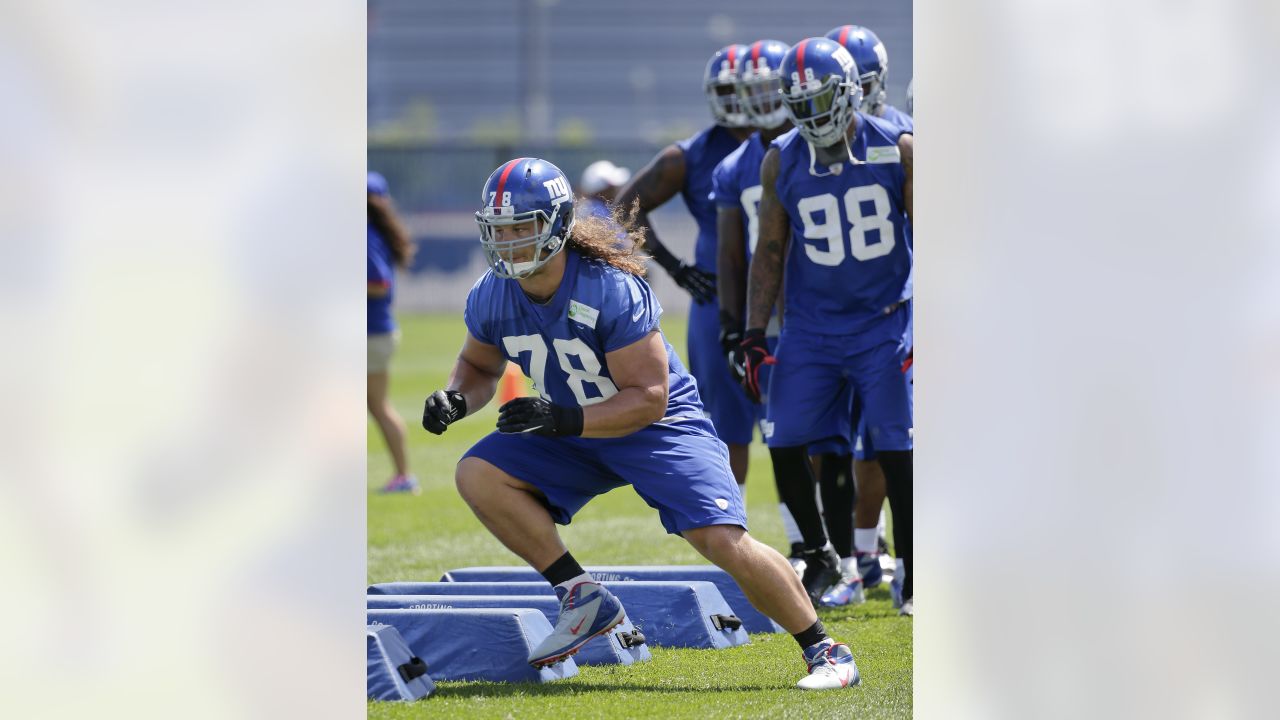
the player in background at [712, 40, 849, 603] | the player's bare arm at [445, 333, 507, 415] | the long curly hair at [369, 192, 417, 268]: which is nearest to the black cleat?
the player in background at [712, 40, 849, 603]

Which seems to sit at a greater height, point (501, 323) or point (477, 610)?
point (501, 323)

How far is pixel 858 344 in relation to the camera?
217 inches

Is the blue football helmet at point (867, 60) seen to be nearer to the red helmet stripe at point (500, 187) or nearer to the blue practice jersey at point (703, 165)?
the blue practice jersey at point (703, 165)

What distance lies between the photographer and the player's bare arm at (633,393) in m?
4.22

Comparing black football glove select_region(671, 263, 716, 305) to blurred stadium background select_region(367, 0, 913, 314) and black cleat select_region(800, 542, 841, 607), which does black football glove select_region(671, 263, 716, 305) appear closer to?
black cleat select_region(800, 542, 841, 607)

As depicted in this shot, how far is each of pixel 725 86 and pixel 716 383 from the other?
130cm

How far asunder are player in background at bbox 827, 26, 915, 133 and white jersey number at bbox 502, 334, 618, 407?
2088mm

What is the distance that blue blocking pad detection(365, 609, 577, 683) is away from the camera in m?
4.45

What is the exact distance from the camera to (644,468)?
4.39 metres

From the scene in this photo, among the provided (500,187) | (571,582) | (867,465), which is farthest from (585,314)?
(867,465)
